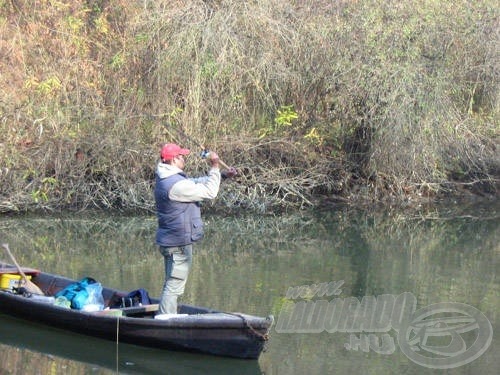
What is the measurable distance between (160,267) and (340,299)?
7.94ft

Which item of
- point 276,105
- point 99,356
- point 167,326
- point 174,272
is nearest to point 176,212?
point 174,272

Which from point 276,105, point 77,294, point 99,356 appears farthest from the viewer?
point 276,105

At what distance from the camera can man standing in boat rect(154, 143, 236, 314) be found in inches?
315

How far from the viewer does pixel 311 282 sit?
35.7ft

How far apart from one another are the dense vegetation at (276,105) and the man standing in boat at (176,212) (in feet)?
21.9

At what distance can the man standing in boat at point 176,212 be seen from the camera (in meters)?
8.01

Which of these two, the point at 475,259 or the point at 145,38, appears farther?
the point at 145,38

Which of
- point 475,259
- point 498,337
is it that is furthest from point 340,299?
point 475,259

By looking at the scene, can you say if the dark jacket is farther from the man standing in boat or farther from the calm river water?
the calm river water

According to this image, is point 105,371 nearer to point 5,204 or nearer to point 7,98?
point 5,204

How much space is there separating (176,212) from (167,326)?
933 millimetres

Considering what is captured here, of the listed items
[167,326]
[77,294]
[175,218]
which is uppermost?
[175,218]

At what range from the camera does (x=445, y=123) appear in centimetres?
1579

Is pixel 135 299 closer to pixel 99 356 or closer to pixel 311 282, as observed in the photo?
pixel 99 356
